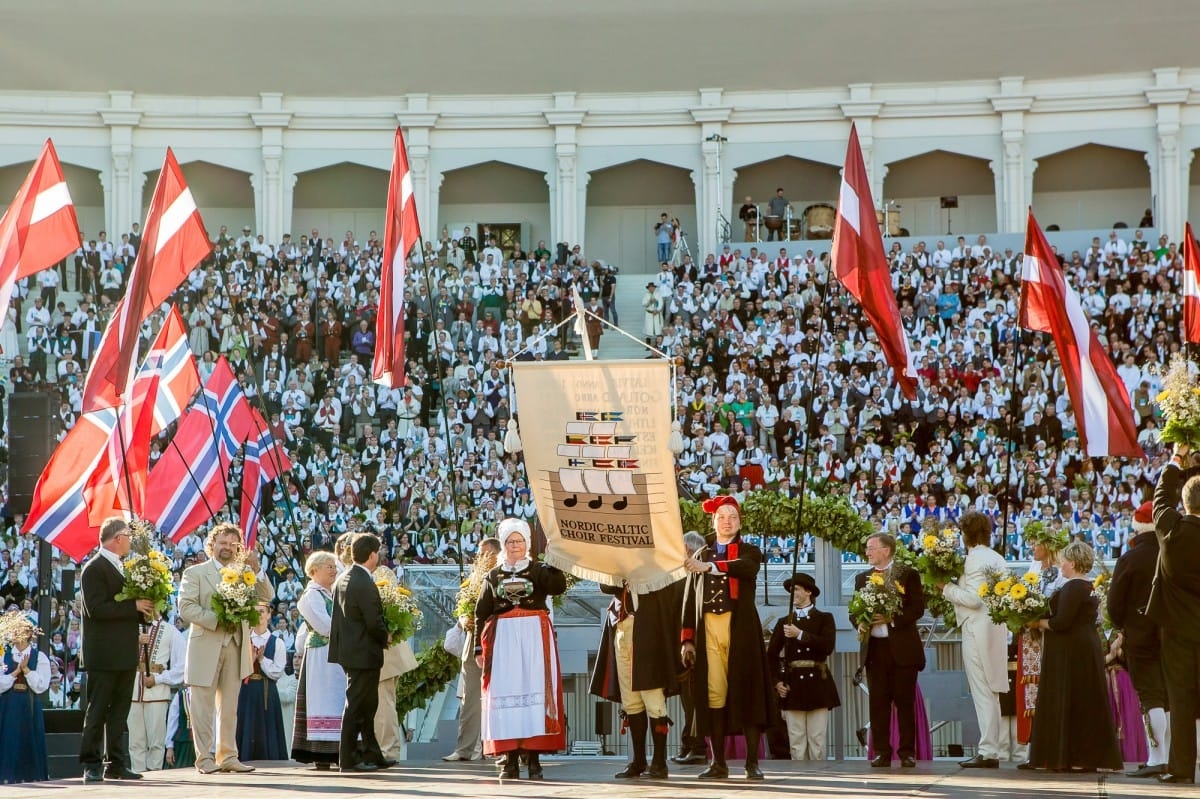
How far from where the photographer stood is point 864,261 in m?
13.2

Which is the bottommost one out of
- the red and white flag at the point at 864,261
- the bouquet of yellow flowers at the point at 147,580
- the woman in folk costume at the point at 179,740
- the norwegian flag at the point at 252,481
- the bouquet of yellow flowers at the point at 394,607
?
the woman in folk costume at the point at 179,740

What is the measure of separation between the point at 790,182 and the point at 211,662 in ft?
102

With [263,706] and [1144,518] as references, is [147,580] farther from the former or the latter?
[1144,518]

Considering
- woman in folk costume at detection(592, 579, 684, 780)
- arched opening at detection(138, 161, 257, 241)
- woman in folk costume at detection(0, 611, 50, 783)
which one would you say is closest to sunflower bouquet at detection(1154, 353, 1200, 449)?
woman in folk costume at detection(592, 579, 684, 780)

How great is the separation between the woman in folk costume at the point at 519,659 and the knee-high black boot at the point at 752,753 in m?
1.23

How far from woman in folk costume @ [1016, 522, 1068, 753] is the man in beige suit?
5.38 m

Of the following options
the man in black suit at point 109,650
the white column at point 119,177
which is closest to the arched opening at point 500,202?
the white column at point 119,177

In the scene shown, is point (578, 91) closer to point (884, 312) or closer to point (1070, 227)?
point (1070, 227)

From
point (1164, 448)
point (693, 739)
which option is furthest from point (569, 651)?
point (1164, 448)

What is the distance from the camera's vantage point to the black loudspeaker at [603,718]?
1353cm

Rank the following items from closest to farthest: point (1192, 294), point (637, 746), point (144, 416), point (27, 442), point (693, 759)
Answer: point (637, 746), point (693, 759), point (27, 442), point (144, 416), point (1192, 294)

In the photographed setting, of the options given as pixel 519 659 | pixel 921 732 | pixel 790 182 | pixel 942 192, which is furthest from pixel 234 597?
pixel 942 192

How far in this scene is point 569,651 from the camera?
580 inches

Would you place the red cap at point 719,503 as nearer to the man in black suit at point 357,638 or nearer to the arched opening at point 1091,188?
the man in black suit at point 357,638
